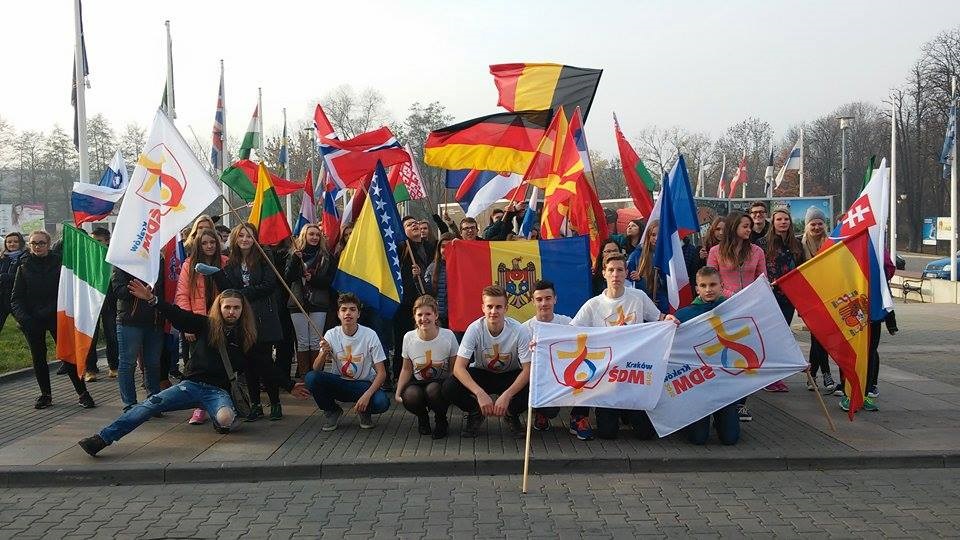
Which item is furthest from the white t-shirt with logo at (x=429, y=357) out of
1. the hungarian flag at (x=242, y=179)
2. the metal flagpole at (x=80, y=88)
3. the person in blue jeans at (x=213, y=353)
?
the metal flagpole at (x=80, y=88)

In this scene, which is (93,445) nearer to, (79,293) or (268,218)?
(79,293)

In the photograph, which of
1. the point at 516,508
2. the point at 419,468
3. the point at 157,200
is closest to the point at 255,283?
the point at 157,200

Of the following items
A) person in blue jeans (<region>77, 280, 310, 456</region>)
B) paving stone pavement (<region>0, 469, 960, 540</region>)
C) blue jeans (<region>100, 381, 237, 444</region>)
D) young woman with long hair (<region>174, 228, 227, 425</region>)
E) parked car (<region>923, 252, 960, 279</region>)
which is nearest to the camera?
paving stone pavement (<region>0, 469, 960, 540</region>)

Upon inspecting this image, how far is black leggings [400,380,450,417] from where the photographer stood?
6.90 meters

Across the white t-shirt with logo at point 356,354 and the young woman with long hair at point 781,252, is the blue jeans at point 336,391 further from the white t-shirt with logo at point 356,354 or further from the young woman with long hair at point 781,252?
the young woman with long hair at point 781,252

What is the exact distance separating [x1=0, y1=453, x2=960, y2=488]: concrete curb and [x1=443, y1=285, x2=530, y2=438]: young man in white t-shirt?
758 mm

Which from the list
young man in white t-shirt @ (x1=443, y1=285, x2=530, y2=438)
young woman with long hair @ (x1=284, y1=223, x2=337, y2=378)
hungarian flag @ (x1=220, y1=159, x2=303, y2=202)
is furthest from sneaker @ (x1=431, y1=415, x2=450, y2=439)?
hungarian flag @ (x1=220, y1=159, x2=303, y2=202)

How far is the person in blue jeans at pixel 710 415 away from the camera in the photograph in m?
6.73

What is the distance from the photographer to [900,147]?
219 feet

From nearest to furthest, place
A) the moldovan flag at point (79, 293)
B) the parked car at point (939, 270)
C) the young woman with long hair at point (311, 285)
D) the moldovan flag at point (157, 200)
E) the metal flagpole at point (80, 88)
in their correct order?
the moldovan flag at point (157, 200)
the moldovan flag at point (79, 293)
the young woman with long hair at point (311, 285)
the metal flagpole at point (80, 88)
the parked car at point (939, 270)

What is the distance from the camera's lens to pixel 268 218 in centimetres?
903

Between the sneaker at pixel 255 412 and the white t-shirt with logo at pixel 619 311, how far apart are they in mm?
3203

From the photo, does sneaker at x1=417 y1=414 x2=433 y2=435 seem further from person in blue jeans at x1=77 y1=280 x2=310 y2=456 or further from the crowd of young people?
person in blue jeans at x1=77 y1=280 x2=310 y2=456

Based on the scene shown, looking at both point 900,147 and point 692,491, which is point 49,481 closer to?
point 692,491
